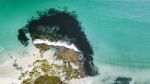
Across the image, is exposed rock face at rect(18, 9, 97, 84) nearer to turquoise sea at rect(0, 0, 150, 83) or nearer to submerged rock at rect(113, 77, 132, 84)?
turquoise sea at rect(0, 0, 150, 83)

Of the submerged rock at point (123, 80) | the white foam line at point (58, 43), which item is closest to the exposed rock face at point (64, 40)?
the white foam line at point (58, 43)

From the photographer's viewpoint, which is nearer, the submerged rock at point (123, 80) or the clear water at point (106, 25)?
the submerged rock at point (123, 80)

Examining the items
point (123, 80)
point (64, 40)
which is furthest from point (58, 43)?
point (123, 80)

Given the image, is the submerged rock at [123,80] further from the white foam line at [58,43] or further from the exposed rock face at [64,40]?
the white foam line at [58,43]

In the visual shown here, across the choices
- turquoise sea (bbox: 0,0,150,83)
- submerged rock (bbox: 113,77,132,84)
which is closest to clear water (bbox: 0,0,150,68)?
turquoise sea (bbox: 0,0,150,83)

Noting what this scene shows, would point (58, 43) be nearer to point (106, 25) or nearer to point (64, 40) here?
point (64, 40)
